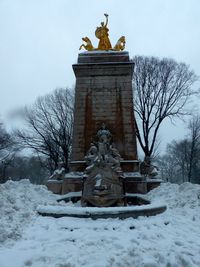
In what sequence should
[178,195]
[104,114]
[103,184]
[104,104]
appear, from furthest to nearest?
[104,104] → [104,114] → [178,195] → [103,184]

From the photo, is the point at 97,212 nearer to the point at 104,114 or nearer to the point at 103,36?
the point at 104,114

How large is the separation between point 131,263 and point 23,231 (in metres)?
2.38

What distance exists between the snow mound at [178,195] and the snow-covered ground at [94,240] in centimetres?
108

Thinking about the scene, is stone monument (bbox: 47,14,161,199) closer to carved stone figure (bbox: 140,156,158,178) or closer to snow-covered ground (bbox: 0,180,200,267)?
carved stone figure (bbox: 140,156,158,178)

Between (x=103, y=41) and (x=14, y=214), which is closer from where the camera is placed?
(x=14, y=214)

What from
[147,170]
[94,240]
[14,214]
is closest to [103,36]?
[147,170]

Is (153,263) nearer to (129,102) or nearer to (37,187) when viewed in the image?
(37,187)

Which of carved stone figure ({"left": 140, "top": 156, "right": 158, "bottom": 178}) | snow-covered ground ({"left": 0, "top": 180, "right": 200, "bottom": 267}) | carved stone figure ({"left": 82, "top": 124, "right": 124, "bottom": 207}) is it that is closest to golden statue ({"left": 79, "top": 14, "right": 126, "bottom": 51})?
carved stone figure ({"left": 140, "top": 156, "right": 158, "bottom": 178})

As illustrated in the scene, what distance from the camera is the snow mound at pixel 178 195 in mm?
9461

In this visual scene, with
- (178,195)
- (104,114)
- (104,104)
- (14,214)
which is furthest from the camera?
(104,104)

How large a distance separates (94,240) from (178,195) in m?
5.63

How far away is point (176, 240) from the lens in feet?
19.3

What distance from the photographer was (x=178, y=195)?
10562 millimetres

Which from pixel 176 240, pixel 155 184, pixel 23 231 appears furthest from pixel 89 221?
pixel 155 184
